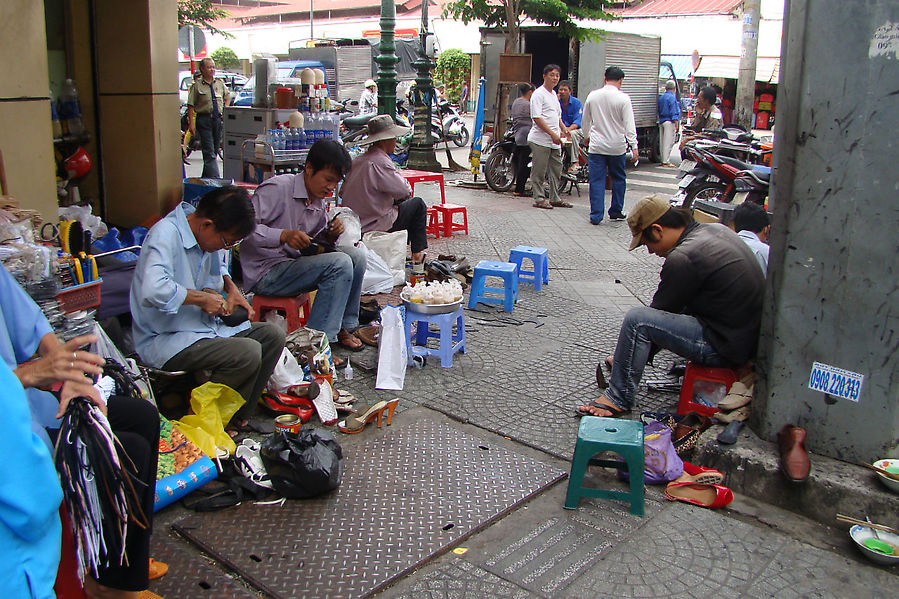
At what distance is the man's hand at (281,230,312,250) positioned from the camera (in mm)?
4805

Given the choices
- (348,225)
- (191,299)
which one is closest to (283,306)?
Answer: (348,225)

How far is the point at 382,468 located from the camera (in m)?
3.67

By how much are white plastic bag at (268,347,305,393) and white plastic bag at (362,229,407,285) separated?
8.05ft

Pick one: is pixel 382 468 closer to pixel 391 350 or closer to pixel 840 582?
pixel 391 350

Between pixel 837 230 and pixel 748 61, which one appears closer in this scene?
pixel 837 230

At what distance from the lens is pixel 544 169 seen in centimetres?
1077

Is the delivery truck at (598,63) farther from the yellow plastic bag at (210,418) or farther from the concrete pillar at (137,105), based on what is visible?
the yellow plastic bag at (210,418)

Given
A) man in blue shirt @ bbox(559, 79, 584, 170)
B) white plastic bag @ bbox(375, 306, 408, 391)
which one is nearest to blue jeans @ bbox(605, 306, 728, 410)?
white plastic bag @ bbox(375, 306, 408, 391)

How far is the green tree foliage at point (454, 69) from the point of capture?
110 ft

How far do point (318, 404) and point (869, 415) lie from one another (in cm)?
269

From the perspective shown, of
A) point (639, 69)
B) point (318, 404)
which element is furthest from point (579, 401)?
point (639, 69)

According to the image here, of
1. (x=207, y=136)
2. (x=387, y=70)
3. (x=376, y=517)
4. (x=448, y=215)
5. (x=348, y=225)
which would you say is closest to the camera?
(x=376, y=517)

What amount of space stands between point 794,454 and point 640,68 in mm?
13754

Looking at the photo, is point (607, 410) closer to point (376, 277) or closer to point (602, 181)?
point (376, 277)
